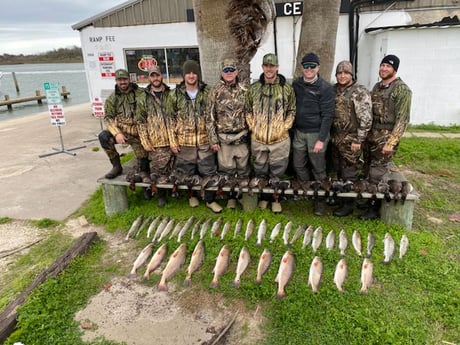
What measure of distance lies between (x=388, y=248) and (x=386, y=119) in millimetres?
1770

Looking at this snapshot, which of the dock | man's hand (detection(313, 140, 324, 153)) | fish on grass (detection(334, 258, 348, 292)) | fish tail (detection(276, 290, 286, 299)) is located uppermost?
the dock

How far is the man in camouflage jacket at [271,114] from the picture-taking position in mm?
4824

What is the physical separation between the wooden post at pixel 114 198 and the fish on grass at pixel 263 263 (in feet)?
8.34

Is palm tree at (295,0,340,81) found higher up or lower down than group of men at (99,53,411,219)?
higher up

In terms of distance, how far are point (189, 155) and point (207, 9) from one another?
7.65 ft

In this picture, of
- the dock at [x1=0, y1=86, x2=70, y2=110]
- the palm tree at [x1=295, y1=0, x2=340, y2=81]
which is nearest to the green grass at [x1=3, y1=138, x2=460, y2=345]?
the palm tree at [x1=295, y1=0, x2=340, y2=81]

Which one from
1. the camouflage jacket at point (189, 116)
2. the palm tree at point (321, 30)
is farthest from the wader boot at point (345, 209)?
the palm tree at point (321, 30)

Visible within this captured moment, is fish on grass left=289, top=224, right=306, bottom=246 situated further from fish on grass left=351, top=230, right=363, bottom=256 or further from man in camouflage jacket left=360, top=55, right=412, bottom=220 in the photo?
man in camouflage jacket left=360, top=55, right=412, bottom=220

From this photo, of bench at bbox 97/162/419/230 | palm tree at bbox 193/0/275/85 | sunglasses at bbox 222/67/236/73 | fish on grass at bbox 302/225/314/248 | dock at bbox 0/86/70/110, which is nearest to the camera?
fish on grass at bbox 302/225/314/248

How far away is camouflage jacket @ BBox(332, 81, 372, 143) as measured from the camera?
4.68m

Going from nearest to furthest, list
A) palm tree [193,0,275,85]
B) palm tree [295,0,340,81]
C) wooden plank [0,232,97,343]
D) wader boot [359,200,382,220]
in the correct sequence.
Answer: wooden plank [0,232,97,343], wader boot [359,200,382,220], palm tree [193,0,275,85], palm tree [295,0,340,81]

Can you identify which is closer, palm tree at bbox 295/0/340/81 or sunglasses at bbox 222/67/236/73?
sunglasses at bbox 222/67/236/73

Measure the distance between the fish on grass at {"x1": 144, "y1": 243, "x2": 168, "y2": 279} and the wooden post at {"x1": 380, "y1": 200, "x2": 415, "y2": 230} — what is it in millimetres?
3043

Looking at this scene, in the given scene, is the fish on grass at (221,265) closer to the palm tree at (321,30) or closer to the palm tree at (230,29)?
the palm tree at (230,29)
